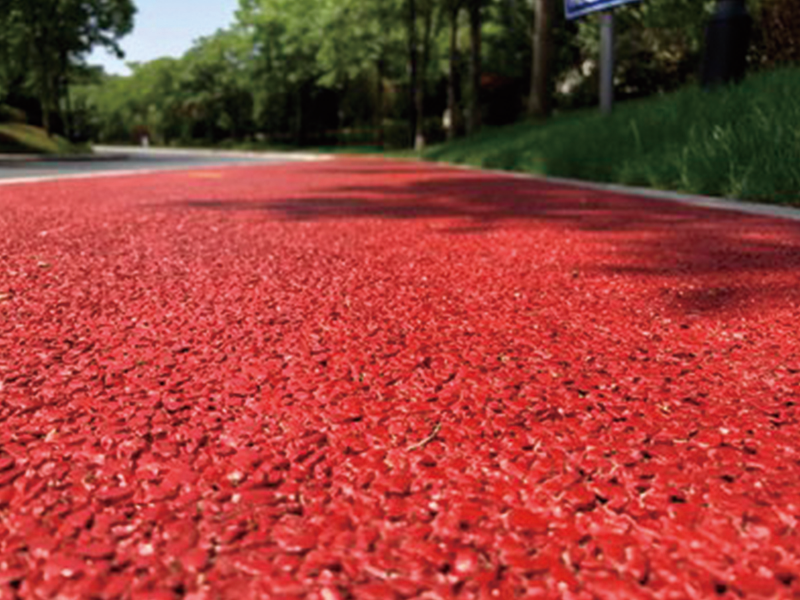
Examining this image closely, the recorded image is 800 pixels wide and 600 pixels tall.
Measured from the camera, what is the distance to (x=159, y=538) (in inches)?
43.3

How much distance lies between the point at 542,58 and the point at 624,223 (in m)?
12.2

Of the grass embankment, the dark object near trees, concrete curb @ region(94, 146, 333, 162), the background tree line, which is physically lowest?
the grass embankment

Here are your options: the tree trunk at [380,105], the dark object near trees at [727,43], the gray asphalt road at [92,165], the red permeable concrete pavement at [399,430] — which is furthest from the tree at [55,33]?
the red permeable concrete pavement at [399,430]

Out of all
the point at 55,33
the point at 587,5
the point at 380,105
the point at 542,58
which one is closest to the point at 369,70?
the point at 380,105

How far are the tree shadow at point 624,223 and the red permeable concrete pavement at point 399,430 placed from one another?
2.1 inches

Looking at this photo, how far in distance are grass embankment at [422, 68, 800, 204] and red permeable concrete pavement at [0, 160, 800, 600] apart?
3422 millimetres

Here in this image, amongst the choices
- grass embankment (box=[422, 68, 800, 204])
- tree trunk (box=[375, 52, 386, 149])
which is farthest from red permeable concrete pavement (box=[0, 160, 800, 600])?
tree trunk (box=[375, 52, 386, 149])

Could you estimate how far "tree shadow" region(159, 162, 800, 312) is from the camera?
3.10 m

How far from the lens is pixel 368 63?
37000mm

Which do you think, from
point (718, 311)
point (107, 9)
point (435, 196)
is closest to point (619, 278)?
point (718, 311)

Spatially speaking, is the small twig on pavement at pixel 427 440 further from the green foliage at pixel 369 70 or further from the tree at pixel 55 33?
the tree at pixel 55 33

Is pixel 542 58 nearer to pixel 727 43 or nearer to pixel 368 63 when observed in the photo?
pixel 727 43

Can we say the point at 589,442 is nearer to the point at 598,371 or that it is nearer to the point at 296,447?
the point at 598,371

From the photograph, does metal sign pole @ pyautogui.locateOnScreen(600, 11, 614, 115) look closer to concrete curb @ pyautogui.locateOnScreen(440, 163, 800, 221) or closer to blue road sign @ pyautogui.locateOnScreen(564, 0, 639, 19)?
blue road sign @ pyautogui.locateOnScreen(564, 0, 639, 19)
